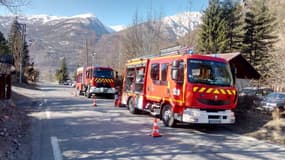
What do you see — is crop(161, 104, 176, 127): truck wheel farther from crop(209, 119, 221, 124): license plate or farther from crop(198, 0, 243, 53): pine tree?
crop(198, 0, 243, 53): pine tree

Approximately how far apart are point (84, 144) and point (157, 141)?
2.12 metres

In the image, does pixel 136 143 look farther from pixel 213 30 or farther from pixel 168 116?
pixel 213 30

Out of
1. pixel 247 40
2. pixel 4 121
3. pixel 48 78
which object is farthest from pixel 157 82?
pixel 48 78

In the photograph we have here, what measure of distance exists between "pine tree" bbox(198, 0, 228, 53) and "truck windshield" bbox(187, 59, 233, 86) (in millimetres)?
23830

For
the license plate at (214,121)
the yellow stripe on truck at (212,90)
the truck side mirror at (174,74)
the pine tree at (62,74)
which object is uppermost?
the pine tree at (62,74)

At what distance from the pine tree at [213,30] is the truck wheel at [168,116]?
23596 millimetres

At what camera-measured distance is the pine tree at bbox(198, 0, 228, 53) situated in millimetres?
34344

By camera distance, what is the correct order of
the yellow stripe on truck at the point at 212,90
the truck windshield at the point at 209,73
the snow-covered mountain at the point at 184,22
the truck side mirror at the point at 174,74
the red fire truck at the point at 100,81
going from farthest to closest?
the snow-covered mountain at the point at 184,22 → the red fire truck at the point at 100,81 → the truck side mirror at the point at 174,74 → the truck windshield at the point at 209,73 → the yellow stripe on truck at the point at 212,90

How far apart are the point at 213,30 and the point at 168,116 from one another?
2537 cm

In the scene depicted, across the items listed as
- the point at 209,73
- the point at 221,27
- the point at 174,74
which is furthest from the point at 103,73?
the point at 209,73

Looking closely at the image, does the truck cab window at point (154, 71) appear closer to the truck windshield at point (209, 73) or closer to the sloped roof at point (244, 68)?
the truck windshield at point (209, 73)

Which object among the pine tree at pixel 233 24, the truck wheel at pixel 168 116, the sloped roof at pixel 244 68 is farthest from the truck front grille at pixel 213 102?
the pine tree at pixel 233 24

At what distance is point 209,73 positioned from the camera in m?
10.9

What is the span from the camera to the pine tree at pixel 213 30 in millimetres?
34344
